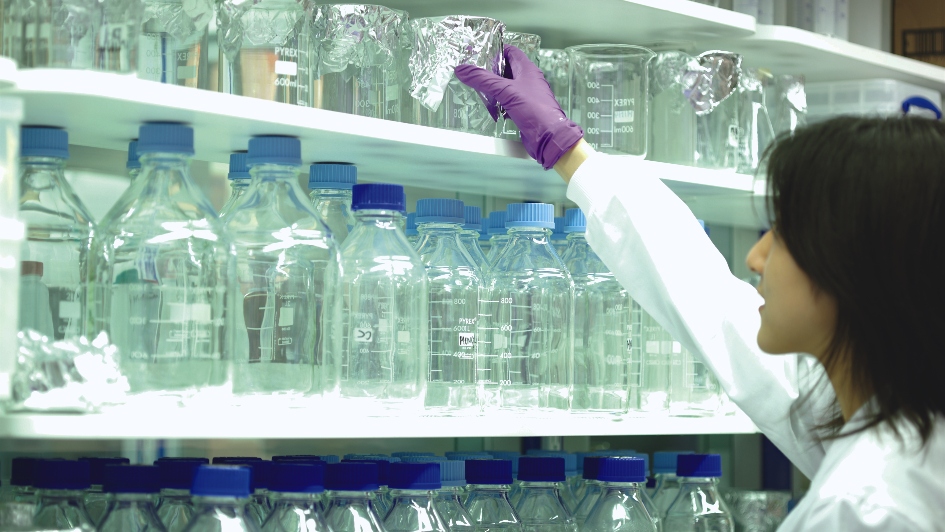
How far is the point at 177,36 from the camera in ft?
4.88

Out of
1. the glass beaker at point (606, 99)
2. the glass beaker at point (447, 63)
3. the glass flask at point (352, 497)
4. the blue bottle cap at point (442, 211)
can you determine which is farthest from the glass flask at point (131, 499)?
the glass beaker at point (606, 99)

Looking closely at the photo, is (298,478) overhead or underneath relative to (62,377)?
underneath

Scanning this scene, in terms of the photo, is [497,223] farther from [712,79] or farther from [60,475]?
[60,475]

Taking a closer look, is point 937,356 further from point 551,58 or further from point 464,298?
point 551,58

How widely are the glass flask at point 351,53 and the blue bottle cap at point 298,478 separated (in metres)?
0.50

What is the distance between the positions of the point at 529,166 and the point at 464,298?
0.24 meters

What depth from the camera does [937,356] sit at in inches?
49.4

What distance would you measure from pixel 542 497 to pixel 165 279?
2.43 feet

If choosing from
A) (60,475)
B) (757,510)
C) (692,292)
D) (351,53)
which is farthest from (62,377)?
(757,510)

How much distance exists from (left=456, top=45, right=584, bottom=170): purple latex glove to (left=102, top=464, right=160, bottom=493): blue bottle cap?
705 mm

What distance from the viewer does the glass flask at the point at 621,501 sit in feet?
5.82

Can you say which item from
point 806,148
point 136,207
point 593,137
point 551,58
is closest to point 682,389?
point 593,137

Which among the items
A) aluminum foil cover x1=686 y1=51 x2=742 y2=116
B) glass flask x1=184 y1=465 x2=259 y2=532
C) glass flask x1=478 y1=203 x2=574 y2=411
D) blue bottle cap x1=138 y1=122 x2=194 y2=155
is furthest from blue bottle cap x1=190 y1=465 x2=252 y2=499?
aluminum foil cover x1=686 y1=51 x2=742 y2=116

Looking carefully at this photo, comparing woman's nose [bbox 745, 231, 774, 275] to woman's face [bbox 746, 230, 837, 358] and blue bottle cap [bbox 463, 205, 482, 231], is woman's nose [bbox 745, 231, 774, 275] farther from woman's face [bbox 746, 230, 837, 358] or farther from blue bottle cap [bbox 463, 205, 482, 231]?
blue bottle cap [bbox 463, 205, 482, 231]
